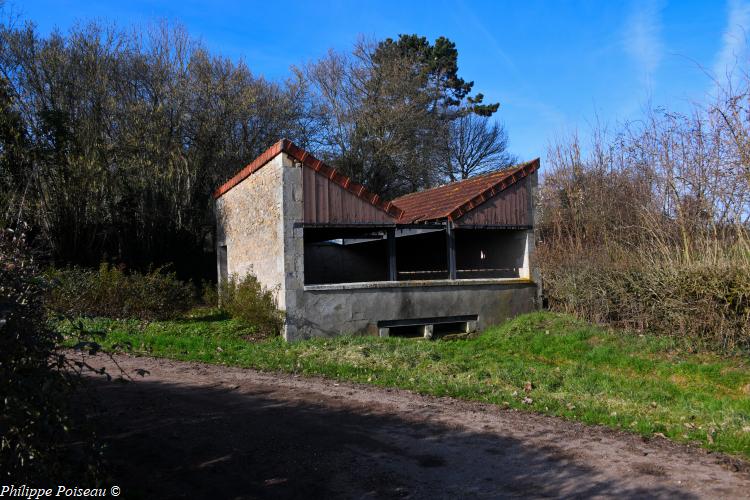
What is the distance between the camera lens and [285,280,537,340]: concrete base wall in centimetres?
1284

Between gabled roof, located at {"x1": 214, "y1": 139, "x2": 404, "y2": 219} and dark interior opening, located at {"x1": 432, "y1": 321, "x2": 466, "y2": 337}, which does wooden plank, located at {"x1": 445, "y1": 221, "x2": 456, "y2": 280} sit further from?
gabled roof, located at {"x1": 214, "y1": 139, "x2": 404, "y2": 219}

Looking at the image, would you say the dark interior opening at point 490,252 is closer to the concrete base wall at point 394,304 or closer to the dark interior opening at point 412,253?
the dark interior opening at point 412,253

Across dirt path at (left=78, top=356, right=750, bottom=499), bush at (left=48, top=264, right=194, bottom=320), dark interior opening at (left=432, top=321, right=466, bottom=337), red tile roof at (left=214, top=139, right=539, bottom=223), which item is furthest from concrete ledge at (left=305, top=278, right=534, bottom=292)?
dirt path at (left=78, top=356, right=750, bottom=499)

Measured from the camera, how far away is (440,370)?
32.2ft

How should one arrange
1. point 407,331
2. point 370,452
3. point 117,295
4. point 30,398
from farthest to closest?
point 407,331
point 117,295
point 370,452
point 30,398

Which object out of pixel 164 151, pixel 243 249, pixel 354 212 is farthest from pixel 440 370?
pixel 164 151

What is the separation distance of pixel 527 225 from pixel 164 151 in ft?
42.8

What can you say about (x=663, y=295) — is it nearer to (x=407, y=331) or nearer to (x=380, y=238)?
(x=407, y=331)

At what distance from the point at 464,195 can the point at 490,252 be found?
2.14m

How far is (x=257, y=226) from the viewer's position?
14.5 metres

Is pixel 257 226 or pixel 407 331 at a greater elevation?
pixel 257 226

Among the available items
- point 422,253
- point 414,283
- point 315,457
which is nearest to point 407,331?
point 414,283

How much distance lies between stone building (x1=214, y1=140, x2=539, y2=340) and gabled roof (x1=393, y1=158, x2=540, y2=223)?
0.03m

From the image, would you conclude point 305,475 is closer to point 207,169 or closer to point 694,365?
point 694,365
